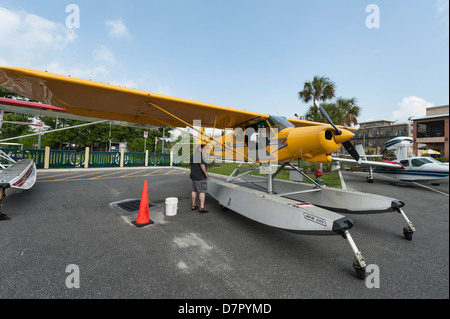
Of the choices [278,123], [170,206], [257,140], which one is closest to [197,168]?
[170,206]

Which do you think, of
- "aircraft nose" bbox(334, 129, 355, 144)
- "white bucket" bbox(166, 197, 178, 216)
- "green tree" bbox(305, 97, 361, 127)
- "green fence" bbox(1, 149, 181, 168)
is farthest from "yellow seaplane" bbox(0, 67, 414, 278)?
"green tree" bbox(305, 97, 361, 127)

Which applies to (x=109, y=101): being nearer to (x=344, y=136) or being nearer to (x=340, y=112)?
(x=344, y=136)

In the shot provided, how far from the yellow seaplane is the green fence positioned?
9261mm

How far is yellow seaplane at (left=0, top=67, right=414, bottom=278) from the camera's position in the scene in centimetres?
271

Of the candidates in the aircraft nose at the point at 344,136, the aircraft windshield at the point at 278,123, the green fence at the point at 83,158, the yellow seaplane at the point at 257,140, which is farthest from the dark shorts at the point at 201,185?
the green fence at the point at 83,158

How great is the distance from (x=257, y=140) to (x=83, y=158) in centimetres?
1438

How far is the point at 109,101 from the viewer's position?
424 cm

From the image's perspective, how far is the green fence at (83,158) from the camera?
11230 mm

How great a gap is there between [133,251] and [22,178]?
13.9 feet

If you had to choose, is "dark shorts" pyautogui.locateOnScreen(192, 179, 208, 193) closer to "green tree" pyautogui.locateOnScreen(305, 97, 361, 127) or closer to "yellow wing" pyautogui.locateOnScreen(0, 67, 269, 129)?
"yellow wing" pyautogui.locateOnScreen(0, 67, 269, 129)

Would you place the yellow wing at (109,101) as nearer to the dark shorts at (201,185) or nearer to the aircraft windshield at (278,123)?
the aircraft windshield at (278,123)

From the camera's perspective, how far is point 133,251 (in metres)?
2.58
